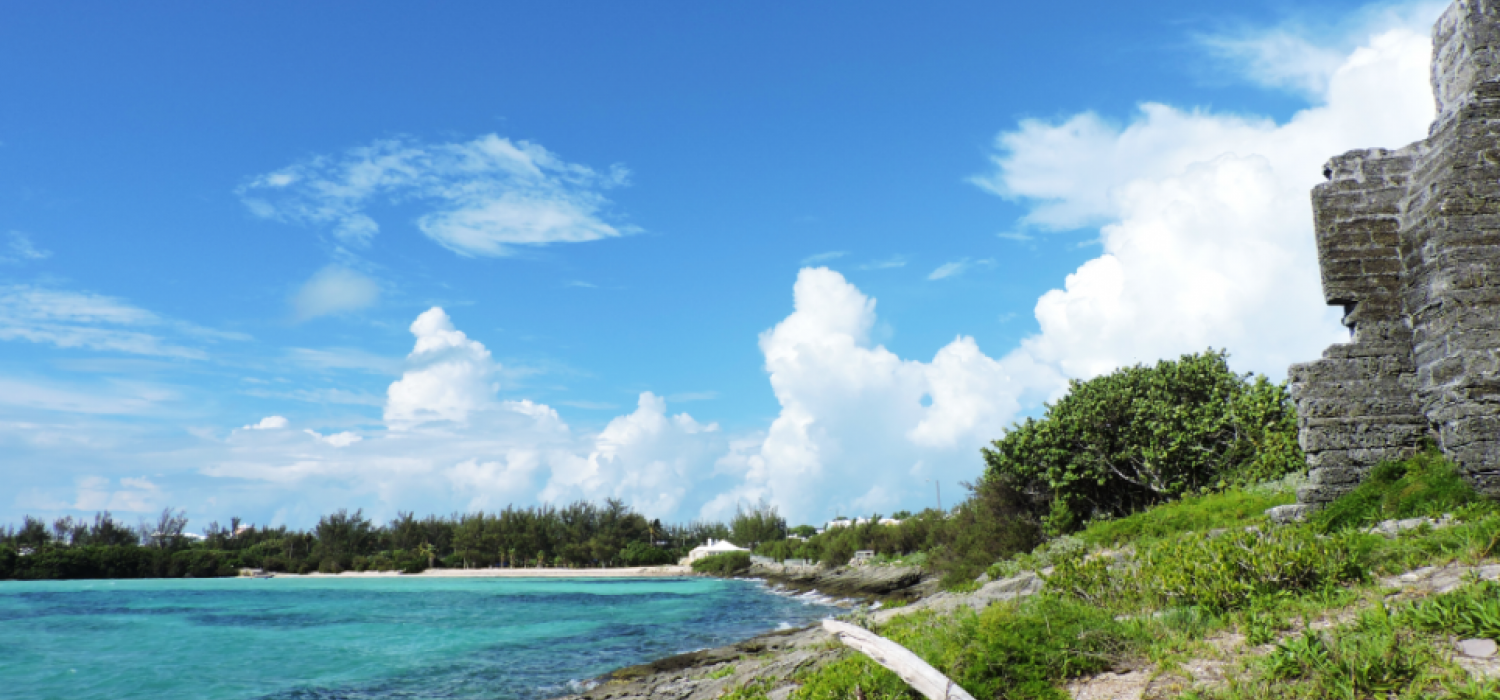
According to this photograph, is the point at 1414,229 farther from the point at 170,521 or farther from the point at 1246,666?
the point at 170,521

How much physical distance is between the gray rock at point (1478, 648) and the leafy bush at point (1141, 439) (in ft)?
50.6

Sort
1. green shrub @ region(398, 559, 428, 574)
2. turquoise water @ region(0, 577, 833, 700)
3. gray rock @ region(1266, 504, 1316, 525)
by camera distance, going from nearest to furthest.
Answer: gray rock @ region(1266, 504, 1316, 525), turquoise water @ region(0, 577, 833, 700), green shrub @ region(398, 559, 428, 574)

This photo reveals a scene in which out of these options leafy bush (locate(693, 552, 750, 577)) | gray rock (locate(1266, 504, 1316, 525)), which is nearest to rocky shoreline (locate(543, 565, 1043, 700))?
gray rock (locate(1266, 504, 1316, 525))

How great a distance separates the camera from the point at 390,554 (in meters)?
84.0

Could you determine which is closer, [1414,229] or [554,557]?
[1414,229]

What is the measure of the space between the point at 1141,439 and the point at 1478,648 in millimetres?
18332

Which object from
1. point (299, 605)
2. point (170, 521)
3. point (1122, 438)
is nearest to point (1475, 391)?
point (1122, 438)

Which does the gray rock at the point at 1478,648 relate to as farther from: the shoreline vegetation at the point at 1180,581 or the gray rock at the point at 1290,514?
the gray rock at the point at 1290,514

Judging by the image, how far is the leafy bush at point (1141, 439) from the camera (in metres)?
20.3

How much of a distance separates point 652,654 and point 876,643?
1478 cm

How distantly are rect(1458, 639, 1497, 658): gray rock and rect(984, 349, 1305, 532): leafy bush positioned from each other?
607 inches

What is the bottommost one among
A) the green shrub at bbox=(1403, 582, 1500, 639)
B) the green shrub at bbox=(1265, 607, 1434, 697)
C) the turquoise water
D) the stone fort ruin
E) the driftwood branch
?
the turquoise water

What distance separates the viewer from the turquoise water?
17.7 metres

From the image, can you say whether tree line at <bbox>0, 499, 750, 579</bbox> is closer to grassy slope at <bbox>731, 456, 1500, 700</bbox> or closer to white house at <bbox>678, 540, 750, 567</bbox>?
white house at <bbox>678, 540, 750, 567</bbox>
